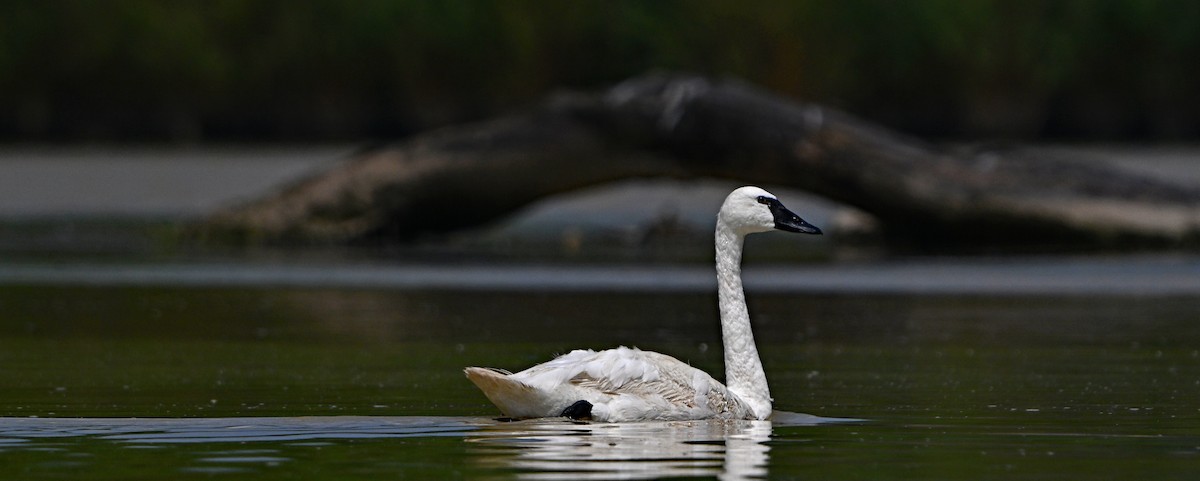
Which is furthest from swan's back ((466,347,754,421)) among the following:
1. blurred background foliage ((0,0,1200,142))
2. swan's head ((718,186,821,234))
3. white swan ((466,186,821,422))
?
blurred background foliage ((0,0,1200,142))

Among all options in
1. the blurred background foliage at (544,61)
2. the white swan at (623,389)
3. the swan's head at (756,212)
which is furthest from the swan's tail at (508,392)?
the blurred background foliage at (544,61)

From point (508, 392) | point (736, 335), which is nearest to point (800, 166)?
Result: point (736, 335)

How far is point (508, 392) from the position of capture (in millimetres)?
9586

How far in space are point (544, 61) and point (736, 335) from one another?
87.2ft

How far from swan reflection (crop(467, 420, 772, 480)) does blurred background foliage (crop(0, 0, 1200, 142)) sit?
26.5 meters

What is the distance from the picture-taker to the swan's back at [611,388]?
961 cm

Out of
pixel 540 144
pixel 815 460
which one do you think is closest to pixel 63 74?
pixel 540 144

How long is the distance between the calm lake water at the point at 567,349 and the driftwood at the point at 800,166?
5.49 ft

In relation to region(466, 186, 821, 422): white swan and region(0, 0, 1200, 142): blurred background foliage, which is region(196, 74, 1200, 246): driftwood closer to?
region(0, 0, 1200, 142): blurred background foliage

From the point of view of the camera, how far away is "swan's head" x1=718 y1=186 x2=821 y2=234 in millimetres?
10641

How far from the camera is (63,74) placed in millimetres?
37656

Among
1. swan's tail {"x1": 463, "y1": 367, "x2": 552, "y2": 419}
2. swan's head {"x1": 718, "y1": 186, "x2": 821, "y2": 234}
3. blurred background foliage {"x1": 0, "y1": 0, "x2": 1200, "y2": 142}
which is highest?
blurred background foliage {"x1": 0, "y1": 0, "x2": 1200, "y2": 142}

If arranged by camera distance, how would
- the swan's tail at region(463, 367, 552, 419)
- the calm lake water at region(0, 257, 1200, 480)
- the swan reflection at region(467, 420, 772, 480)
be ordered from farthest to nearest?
the swan's tail at region(463, 367, 552, 419)
the calm lake water at region(0, 257, 1200, 480)
the swan reflection at region(467, 420, 772, 480)

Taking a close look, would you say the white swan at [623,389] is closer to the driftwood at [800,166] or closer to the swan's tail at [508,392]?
the swan's tail at [508,392]
